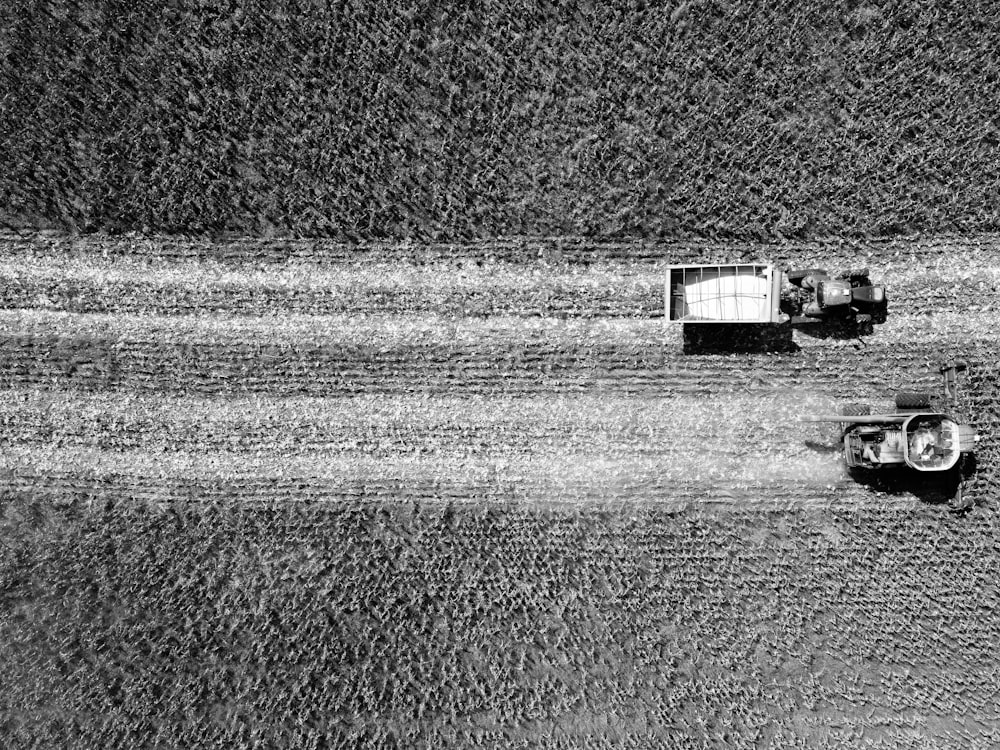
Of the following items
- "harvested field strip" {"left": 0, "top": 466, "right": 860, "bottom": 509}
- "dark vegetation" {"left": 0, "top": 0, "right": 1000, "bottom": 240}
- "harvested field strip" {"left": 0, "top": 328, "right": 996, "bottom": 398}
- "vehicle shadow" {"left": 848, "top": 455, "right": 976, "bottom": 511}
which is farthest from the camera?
"harvested field strip" {"left": 0, "top": 466, "right": 860, "bottom": 509}

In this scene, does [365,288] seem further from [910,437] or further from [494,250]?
[910,437]

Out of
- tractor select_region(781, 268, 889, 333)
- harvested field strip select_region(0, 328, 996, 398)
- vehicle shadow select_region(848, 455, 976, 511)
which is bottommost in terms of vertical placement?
vehicle shadow select_region(848, 455, 976, 511)

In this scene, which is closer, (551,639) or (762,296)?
(762,296)

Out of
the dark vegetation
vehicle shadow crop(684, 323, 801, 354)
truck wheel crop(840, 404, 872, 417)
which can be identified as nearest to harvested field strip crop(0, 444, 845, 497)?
truck wheel crop(840, 404, 872, 417)

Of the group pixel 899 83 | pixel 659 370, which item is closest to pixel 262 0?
pixel 659 370

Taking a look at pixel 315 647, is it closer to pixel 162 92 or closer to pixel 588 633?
pixel 588 633

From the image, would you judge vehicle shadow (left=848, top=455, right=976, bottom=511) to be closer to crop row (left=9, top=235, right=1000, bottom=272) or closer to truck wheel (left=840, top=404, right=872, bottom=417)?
truck wheel (left=840, top=404, right=872, bottom=417)

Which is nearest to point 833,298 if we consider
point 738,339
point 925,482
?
point 738,339
